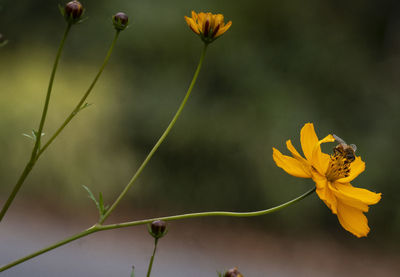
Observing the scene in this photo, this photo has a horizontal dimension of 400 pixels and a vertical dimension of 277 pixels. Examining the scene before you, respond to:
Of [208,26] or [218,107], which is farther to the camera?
[218,107]

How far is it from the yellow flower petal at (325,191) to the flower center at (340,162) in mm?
22

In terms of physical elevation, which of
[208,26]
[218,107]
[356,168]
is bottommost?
[218,107]

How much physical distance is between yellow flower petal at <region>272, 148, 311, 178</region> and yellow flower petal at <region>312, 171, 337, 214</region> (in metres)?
0.02

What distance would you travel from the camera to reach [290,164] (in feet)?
2.55

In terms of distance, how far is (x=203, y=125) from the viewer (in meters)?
4.34

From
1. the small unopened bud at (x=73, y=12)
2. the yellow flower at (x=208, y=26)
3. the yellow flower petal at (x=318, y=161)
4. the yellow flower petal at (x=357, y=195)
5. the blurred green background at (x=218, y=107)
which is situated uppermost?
the small unopened bud at (x=73, y=12)

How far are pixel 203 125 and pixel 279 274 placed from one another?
1.19m

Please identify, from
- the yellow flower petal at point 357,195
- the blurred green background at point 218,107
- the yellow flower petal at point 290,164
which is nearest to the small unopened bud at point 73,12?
the yellow flower petal at point 290,164

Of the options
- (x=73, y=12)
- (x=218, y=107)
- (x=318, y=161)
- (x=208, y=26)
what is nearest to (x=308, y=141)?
(x=318, y=161)

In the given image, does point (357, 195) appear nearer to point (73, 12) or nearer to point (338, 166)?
point (338, 166)

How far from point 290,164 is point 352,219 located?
0.11 meters

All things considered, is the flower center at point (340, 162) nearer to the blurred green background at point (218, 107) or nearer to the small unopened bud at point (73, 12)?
the small unopened bud at point (73, 12)

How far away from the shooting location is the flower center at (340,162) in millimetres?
806

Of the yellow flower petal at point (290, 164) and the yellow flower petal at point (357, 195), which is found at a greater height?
the yellow flower petal at point (290, 164)
